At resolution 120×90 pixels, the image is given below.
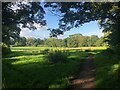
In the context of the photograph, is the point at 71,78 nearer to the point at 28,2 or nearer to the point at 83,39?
the point at 28,2

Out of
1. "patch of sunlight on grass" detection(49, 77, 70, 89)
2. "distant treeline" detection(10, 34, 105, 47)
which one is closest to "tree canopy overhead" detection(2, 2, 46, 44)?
"patch of sunlight on grass" detection(49, 77, 70, 89)

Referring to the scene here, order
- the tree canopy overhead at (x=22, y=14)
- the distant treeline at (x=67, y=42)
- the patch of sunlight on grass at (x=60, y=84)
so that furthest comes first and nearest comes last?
1. the distant treeline at (x=67, y=42)
2. the tree canopy overhead at (x=22, y=14)
3. the patch of sunlight on grass at (x=60, y=84)

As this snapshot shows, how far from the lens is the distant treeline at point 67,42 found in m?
53.6

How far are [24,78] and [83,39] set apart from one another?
3017 inches

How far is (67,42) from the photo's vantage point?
2975 inches

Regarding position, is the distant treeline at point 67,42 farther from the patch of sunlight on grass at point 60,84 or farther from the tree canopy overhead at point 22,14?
the patch of sunlight on grass at point 60,84

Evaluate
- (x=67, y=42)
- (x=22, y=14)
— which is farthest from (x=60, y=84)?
(x=67, y=42)

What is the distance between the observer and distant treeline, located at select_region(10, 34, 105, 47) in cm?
5362

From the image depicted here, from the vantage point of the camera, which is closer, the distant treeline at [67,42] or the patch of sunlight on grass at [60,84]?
the patch of sunlight on grass at [60,84]

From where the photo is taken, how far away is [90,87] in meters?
15.0

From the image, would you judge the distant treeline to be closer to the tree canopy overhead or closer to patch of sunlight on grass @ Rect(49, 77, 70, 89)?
the tree canopy overhead

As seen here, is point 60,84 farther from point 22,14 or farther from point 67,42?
point 67,42

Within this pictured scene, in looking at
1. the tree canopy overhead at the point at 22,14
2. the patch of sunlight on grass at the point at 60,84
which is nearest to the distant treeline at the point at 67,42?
the tree canopy overhead at the point at 22,14

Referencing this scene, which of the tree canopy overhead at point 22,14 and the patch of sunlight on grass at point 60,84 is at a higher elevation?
the tree canopy overhead at point 22,14
